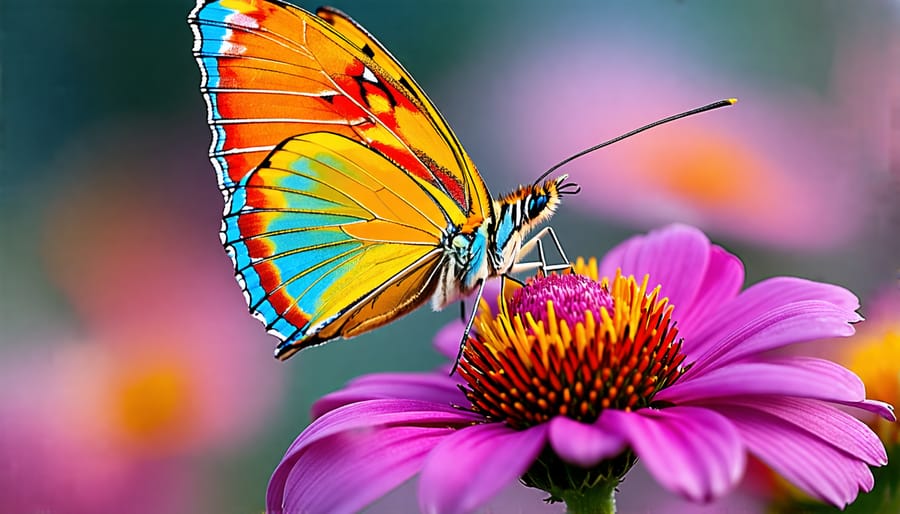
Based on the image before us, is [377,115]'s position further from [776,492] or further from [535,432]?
[776,492]

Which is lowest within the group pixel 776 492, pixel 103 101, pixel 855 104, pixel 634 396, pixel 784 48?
pixel 776 492

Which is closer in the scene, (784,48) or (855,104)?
(855,104)

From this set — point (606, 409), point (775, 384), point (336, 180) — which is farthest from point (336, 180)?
point (775, 384)

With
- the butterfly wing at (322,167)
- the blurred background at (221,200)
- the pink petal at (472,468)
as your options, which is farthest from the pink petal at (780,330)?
the blurred background at (221,200)

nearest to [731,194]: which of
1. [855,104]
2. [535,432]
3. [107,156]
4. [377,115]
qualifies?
[855,104]

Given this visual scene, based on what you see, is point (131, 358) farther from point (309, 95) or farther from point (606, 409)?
point (606, 409)

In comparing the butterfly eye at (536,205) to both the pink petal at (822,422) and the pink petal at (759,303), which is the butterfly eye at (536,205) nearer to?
the pink petal at (759,303)
